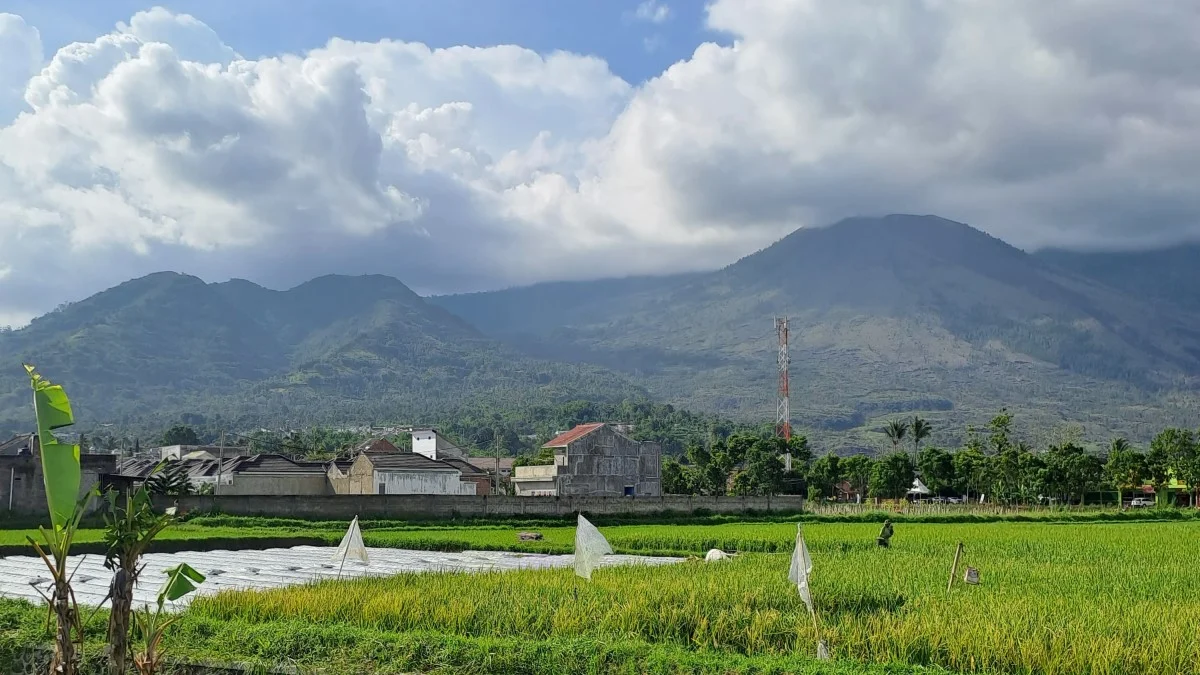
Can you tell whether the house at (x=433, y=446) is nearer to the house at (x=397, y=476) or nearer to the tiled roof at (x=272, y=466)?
the tiled roof at (x=272, y=466)

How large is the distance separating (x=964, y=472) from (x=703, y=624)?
5858cm

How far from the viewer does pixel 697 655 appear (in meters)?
8.31

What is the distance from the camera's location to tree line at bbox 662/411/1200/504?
59.8 meters

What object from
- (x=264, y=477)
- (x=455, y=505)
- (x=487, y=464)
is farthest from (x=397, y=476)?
(x=487, y=464)

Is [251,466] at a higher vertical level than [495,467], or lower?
higher

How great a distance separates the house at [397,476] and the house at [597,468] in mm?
6451

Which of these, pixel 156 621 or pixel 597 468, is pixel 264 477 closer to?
pixel 597 468

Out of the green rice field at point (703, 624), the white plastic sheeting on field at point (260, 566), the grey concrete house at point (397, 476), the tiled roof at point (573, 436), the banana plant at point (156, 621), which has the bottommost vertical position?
the white plastic sheeting on field at point (260, 566)

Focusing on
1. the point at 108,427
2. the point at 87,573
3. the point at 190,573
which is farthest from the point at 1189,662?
the point at 108,427

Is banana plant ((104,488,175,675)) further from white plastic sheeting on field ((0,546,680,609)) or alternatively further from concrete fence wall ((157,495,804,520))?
concrete fence wall ((157,495,804,520))

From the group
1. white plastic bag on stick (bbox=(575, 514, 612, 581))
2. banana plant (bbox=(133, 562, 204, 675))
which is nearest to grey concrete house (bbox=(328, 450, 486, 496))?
white plastic bag on stick (bbox=(575, 514, 612, 581))

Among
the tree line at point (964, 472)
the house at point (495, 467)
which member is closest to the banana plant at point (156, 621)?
the tree line at point (964, 472)

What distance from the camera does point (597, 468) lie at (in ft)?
183

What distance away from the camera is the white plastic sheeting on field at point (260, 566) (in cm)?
1548
